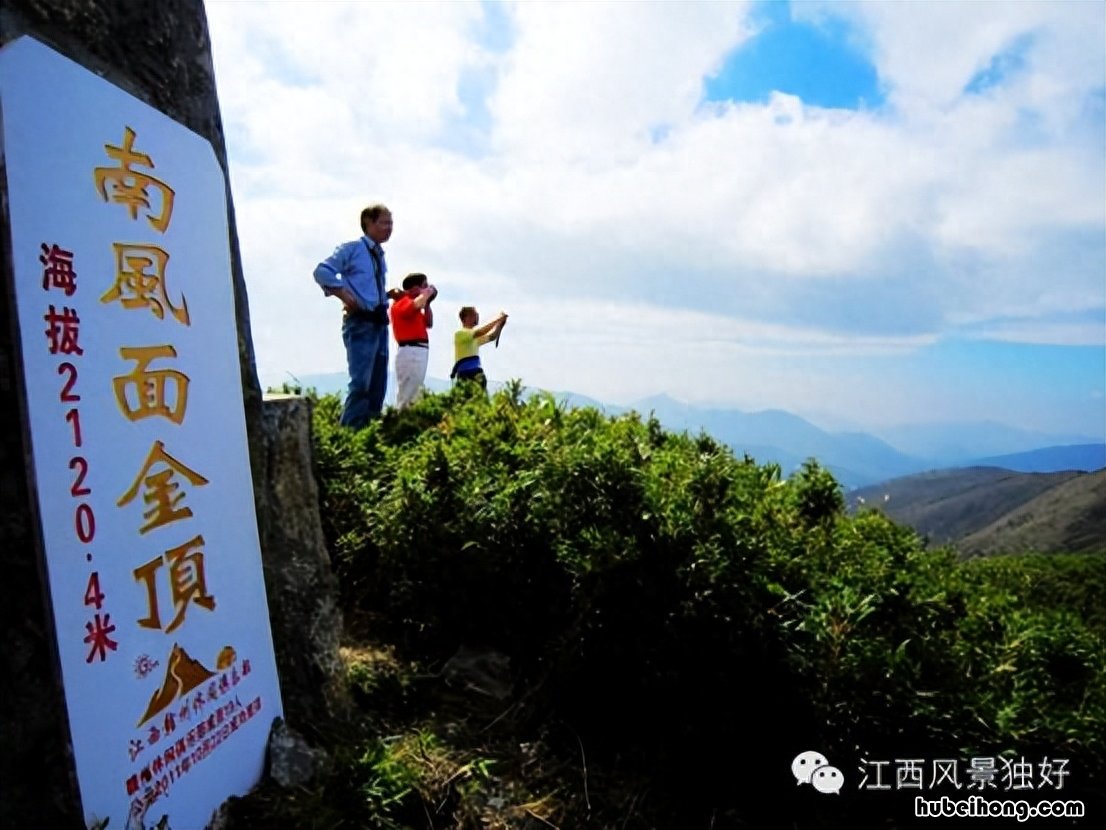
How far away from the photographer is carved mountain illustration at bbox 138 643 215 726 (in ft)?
7.78

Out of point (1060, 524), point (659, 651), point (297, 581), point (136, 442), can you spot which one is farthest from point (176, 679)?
point (1060, 524)

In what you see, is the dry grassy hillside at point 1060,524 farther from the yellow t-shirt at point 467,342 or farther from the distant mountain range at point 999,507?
the yellow t-shirt at point 467,342

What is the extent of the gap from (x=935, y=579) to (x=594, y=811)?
200 cm

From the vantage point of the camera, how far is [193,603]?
8.53 feet

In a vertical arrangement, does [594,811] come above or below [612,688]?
below


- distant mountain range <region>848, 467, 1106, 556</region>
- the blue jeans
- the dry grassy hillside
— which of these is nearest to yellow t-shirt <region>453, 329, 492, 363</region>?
the blue jeans

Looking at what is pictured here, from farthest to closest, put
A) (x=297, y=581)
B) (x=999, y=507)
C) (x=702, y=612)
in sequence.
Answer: (x=999, y=507)
(x=702, y=612)
(x=297, y=581)

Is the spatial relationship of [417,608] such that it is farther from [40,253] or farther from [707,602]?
[40,253]

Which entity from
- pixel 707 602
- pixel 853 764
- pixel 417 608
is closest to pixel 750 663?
pixel 707 602

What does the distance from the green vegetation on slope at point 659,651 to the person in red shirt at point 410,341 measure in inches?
140

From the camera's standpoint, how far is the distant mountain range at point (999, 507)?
207 inches

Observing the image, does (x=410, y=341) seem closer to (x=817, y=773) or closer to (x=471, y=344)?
(x=471, y=344)

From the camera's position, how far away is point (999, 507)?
75812 millimetres

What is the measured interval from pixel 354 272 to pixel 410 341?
1.46 meters
